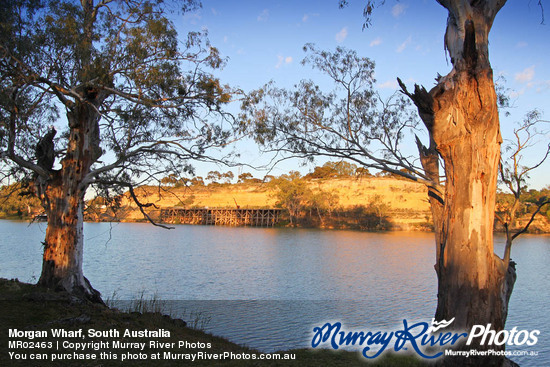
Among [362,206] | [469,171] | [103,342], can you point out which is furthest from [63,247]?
[362,206]

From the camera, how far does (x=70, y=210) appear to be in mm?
7625

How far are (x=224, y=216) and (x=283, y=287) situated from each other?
49.3 meters

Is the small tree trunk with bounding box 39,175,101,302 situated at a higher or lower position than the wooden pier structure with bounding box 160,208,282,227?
higher

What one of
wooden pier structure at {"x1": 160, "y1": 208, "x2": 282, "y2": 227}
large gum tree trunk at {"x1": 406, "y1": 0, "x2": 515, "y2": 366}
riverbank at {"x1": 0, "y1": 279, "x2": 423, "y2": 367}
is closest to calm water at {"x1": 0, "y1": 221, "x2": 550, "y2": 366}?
riverbank at {"x1": 0, "y1": 279, "x2": 423, "y2": 367}

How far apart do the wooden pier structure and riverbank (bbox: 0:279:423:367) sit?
51060mm

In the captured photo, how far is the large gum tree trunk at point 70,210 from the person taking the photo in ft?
24.5

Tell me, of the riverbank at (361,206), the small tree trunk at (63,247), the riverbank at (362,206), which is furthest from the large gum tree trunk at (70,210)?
the riverbank at (362,206)

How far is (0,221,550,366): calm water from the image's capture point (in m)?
Answer: 9.23

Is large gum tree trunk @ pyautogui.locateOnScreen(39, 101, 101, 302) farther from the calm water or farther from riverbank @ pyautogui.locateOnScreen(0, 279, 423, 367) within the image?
the calm water

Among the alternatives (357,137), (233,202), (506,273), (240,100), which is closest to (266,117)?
(240,100)

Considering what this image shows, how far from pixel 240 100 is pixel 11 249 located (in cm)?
1903

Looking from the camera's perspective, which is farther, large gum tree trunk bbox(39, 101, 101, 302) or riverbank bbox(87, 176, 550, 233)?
riverbank bbox(87, 176, 550, 233)

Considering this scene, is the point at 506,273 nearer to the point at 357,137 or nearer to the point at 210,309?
the point at 357,137

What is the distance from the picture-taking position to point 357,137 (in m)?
7.45
